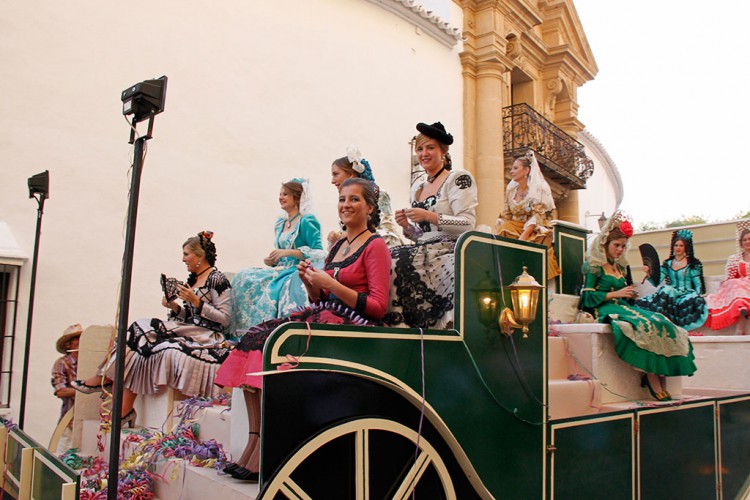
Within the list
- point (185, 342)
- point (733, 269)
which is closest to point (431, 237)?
point (185, 342)

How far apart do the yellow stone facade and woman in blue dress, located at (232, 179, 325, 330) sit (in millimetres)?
9084

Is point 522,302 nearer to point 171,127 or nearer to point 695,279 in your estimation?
point 695,279

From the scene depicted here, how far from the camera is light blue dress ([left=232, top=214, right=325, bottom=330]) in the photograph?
511 centimetres

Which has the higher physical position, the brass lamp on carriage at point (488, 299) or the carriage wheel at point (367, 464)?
the brass lamp on carriage at point (488, 299)

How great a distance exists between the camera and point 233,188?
9641 millimetres

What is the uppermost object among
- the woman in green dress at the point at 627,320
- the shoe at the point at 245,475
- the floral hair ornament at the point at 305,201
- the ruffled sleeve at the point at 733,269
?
the floral hair ornament at the point at 305,201

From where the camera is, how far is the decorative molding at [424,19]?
41.4 feet

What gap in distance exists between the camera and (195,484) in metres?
3.28

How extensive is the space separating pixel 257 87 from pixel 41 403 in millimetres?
5765

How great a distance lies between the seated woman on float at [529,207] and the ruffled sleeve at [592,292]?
4.97 feet

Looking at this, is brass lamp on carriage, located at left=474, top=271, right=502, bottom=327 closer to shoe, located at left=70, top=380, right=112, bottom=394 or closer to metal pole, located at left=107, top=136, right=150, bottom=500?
metal pole, located at left=107, top=136, right=150, bottom=500

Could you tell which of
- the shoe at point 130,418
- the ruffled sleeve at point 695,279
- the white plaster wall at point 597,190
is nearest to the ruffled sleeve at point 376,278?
the shoe at point 130,418

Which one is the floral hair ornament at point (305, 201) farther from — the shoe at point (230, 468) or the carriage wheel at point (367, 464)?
the carriage wheel at point (367, 464)

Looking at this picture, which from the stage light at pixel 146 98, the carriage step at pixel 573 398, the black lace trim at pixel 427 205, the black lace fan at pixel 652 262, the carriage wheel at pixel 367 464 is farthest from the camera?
the black lace fan at pixel 652 262
